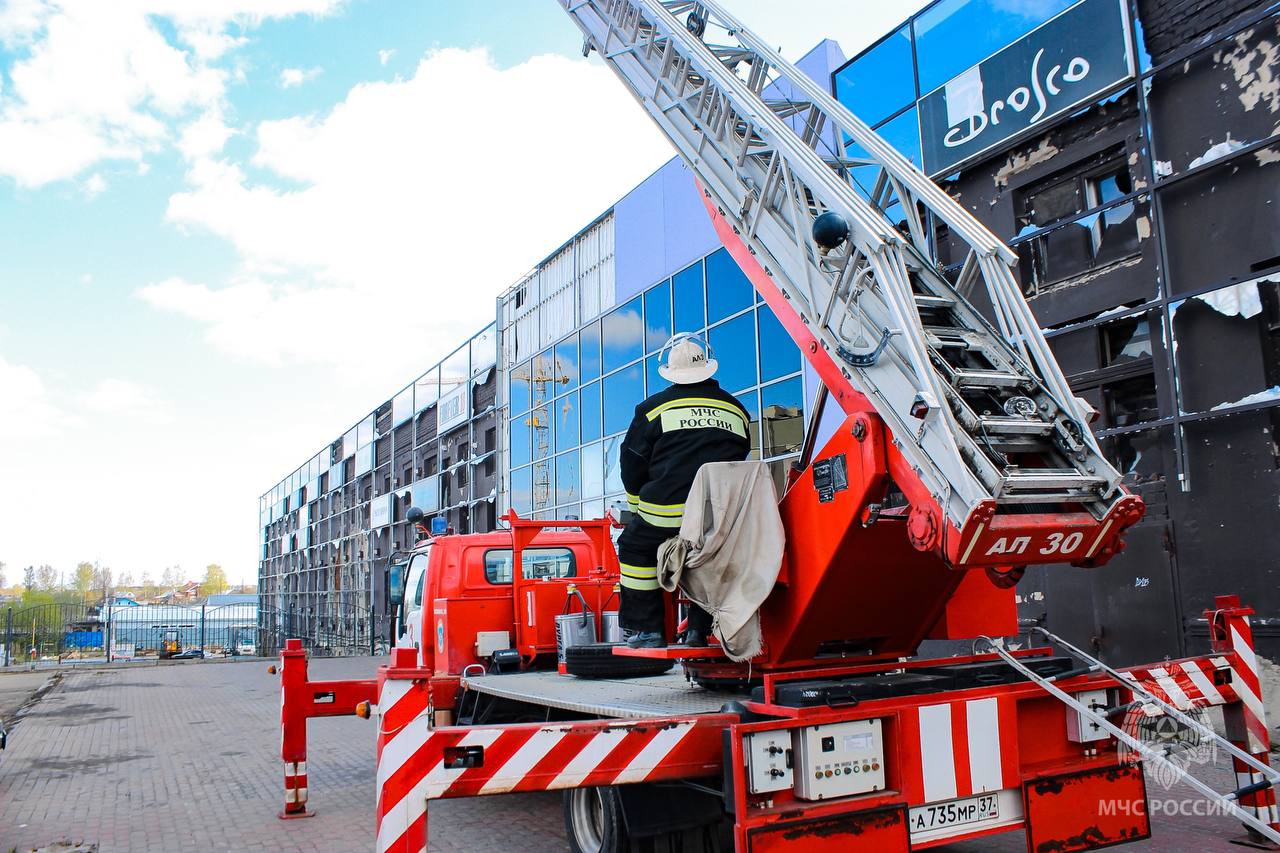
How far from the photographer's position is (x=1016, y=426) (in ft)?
11.8

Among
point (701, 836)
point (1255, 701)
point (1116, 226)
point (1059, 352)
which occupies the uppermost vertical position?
point (1116, 226)

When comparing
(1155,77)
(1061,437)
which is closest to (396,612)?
(1061,437)

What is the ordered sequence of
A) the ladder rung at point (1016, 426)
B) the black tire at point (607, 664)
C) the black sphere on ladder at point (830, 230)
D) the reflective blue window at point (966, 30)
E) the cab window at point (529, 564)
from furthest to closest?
the reflective blue window at point (966, 30), the cab window at point (529, 564), the black tire at point (607, 664), the black sphere on ladder at point (830, 230), the ladder rung at point (1016, 426)

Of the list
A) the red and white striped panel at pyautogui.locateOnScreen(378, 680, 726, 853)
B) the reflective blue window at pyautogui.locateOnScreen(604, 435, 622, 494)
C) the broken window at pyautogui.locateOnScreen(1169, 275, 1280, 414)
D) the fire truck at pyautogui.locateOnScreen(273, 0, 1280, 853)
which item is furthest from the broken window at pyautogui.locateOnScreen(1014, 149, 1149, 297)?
the reflective blue window at pyautogui.locateOnScreen(604, 435, 622, 494)

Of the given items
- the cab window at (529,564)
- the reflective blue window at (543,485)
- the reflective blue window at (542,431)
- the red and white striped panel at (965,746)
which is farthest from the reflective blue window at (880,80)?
the reflective blue window at (543,485)

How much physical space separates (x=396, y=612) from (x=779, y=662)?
5.70m

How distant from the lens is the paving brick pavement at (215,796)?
5787 millimetres

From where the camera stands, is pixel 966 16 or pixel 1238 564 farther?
pixel 966 16

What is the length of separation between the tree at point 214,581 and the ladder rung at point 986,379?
166956 millimetres

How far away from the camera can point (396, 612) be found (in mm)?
8859

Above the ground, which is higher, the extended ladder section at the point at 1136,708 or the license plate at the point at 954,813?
the extended ladder section at the point at 1136,708

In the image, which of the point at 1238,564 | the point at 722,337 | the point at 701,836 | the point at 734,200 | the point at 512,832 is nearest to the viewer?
the point at 701,836

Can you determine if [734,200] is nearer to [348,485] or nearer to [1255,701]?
[1255,701]

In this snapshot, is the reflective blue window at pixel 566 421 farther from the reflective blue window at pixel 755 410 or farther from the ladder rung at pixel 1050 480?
the ladder rung at pixel 1050 480
